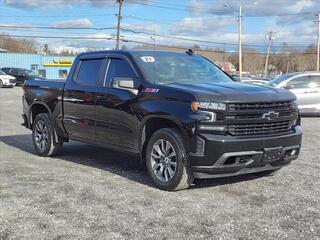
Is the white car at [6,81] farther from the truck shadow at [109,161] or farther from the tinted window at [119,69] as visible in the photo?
the tinted window at [119,69]

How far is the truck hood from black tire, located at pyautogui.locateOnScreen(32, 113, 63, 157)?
3.23 m

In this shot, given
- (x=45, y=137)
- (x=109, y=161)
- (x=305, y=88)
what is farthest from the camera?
(x=305, y=88)

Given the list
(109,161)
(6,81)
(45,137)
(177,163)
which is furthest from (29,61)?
(177,163)

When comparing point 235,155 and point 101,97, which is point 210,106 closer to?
point 235,155

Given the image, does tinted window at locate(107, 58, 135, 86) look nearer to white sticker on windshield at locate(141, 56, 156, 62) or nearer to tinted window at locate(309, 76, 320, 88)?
white sticker on windshield at locate(141, 56, 156, 62)

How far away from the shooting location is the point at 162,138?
612cm

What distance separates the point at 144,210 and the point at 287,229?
156 cm

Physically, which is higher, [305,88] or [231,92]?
[231,92]

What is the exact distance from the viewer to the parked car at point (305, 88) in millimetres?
15789

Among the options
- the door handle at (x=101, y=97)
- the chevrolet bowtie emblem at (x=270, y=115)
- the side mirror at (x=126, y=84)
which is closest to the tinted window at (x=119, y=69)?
the side mirror at (x=126, y=84)

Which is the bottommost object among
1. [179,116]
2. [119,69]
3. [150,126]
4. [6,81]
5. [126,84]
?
[6,81]

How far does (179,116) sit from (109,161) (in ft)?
9.43

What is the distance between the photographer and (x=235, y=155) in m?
5.66

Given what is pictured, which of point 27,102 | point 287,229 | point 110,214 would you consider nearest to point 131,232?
point 110,214
